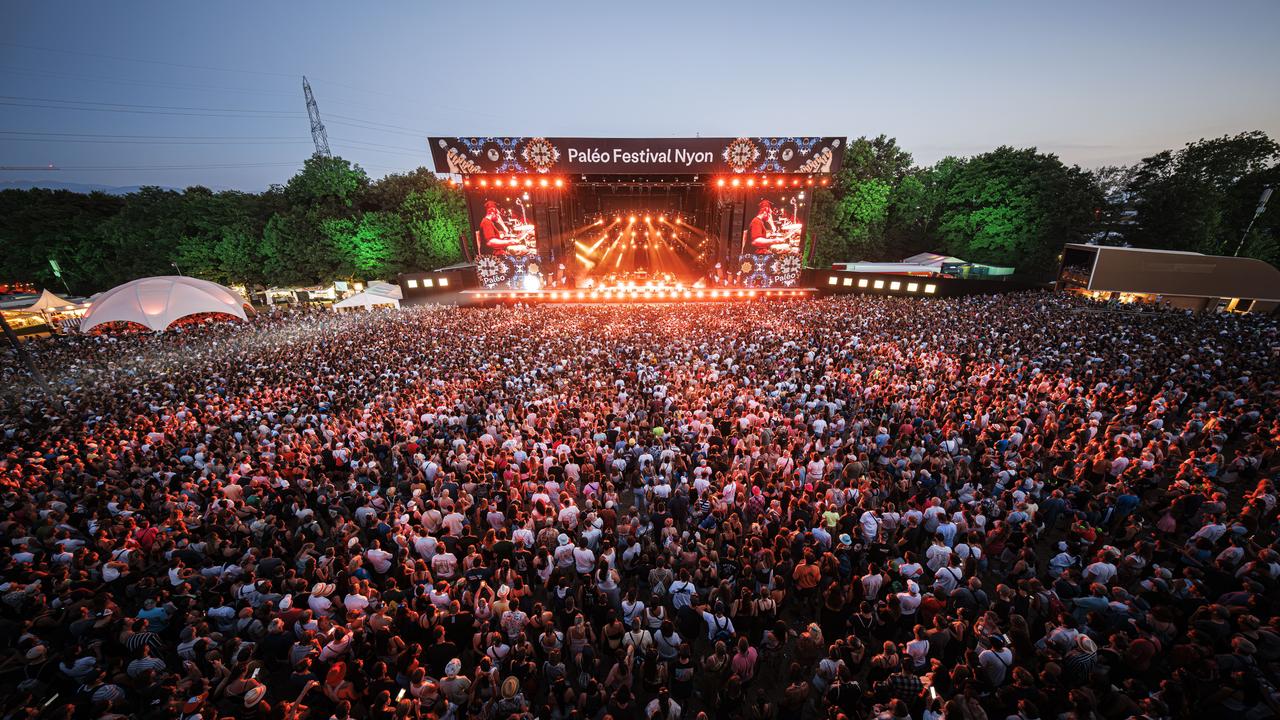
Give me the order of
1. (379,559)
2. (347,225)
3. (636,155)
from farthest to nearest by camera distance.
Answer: (347,225) → (636,155) → (379,559)

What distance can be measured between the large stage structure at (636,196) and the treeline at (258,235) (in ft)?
33.5

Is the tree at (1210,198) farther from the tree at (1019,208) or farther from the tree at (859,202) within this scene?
the tree at (859,202)

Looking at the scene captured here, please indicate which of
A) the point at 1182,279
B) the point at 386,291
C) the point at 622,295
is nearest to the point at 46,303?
the point at 386,291

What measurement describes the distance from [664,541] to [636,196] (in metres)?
28.6

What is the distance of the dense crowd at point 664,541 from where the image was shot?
4.27m

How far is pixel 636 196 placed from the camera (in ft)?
102

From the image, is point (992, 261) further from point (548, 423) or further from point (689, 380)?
point (548, 423)

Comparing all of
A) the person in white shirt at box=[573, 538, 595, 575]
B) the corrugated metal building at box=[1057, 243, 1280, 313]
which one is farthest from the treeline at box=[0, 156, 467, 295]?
the corrugated metal building at box=[1057, 243, 1280, 313]

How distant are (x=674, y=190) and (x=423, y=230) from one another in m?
18.9

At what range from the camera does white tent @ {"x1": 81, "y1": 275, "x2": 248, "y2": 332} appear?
65.7 feet

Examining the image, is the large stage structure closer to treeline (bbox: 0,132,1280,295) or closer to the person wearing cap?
treeline (bbox: 0,132,1280,295)

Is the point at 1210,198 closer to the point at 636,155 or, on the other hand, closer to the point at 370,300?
the point at 636,155

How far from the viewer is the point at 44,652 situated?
4617 millimetres

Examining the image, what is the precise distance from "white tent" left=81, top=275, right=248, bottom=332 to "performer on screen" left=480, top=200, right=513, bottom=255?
13173 millimetres
